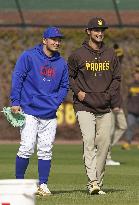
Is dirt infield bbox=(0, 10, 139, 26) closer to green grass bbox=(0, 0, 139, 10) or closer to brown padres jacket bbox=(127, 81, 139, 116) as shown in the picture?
green grass bbox=(0, 0, 139, 10)

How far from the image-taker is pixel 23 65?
1358 centimetres

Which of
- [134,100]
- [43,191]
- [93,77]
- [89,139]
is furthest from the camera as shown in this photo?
[134,100]

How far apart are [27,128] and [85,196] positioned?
1.16m

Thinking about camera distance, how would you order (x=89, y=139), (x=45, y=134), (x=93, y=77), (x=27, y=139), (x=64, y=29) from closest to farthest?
(x=27, y=139) → (x=45, y=134) → (x=89, y=139) → (x=93, y=77) → (x=64, y=29)

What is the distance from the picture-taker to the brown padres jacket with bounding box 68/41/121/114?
14.0m

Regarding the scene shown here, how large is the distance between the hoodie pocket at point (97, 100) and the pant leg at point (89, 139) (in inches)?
5.4

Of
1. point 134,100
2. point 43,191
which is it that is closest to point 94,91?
point 43,191

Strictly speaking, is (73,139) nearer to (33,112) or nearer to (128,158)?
(128,158)

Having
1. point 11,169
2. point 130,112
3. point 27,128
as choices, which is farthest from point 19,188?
point 130,112

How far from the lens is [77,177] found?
17047 mm

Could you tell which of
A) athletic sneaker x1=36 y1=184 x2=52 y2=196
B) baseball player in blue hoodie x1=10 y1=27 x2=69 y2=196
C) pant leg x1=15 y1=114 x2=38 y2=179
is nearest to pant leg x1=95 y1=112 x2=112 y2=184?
baseball player in blue hoodie x1=10 y1=27 x2=69 y2=196

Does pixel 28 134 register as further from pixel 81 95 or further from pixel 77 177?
pixel 77 177

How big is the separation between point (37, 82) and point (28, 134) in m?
0.69

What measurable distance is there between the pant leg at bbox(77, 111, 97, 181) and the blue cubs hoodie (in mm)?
454
